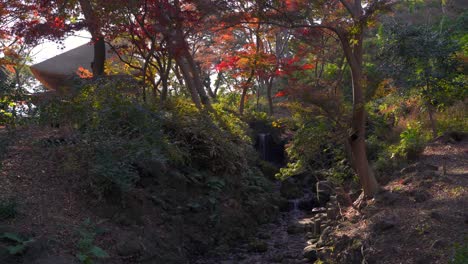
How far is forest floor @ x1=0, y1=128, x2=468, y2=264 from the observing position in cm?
667

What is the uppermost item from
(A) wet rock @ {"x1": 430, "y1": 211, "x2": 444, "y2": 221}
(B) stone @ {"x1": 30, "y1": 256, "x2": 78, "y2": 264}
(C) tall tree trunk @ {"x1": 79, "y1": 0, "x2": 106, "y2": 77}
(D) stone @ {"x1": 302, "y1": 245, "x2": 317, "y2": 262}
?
(C) tall tree trunk @ {"x1": 79, "y1": 0, "x2": 106, "y2": 77}

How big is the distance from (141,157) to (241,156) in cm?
374

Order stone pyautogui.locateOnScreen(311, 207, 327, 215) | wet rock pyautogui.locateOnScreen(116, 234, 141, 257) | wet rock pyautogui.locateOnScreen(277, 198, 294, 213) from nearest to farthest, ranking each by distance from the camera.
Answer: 1. wet rock pyautogui.locateOnScreen(116, 234, 141, 257)
2. stone pyautogui.locateOnScreen(311, 207, 327, 215)
3. wet rock pyautogui.locateOnScreen(277, 198, 294, 213)

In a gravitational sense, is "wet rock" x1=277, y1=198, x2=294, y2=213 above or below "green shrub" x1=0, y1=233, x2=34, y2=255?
below

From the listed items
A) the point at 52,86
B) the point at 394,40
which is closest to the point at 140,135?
the point at 394,40

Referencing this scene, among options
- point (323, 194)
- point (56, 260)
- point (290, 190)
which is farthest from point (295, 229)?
point (56, 260)

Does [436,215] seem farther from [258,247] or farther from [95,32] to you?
[95,32]

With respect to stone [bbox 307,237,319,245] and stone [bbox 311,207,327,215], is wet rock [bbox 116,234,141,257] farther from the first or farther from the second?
stone [bbox 311,207,327,215]

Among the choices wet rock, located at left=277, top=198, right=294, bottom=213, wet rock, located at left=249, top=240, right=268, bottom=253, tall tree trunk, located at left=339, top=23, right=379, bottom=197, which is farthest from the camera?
wet rock, located at left=277, top=198, right=294, bottom=213

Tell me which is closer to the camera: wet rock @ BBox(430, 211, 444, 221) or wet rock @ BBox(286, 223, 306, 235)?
wet rock @ BBox(430, 211, 444, 221)

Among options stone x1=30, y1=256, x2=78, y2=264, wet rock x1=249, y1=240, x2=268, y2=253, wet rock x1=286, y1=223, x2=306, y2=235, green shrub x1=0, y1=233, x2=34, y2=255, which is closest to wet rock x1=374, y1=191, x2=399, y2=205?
wet rock x1=249, y1=240, x2=268, y2=253

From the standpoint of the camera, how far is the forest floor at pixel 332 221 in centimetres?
667

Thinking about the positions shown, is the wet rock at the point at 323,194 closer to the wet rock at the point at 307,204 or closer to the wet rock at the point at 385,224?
the wet rock at the point at 307,204

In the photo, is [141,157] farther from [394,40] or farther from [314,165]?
[394,40]
